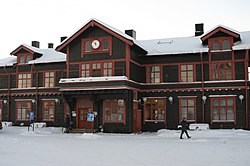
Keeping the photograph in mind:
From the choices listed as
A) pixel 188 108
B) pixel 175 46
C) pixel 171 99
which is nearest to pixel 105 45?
pixel 175 46

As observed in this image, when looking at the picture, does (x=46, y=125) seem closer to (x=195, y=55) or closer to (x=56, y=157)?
(x=195, y=55)

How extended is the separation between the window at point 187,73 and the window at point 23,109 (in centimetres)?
1509

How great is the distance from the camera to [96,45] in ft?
98.1

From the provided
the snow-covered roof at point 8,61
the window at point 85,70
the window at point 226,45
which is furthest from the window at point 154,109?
the snow-covered roof at point 8,61

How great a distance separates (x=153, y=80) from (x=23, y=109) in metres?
13.3

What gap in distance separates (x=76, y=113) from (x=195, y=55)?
1134 cm

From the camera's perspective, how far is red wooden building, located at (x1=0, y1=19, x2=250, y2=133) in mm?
28422

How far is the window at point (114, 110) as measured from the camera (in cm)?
2888

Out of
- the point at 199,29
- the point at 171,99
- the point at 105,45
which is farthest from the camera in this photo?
the point at 199,29

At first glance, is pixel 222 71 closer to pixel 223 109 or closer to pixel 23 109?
pixel 223 109

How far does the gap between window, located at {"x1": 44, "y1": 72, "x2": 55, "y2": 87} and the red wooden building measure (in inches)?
120

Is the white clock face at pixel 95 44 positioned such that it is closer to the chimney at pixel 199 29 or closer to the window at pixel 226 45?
the window at pixel 226 45

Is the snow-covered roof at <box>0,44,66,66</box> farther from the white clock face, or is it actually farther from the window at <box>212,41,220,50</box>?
the window at <box>212,41,220,50</box>

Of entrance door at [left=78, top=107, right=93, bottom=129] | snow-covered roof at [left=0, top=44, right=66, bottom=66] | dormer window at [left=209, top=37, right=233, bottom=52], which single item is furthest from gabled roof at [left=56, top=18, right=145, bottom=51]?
dormer window at [left=209, top=37, right=233, bottom=52]
